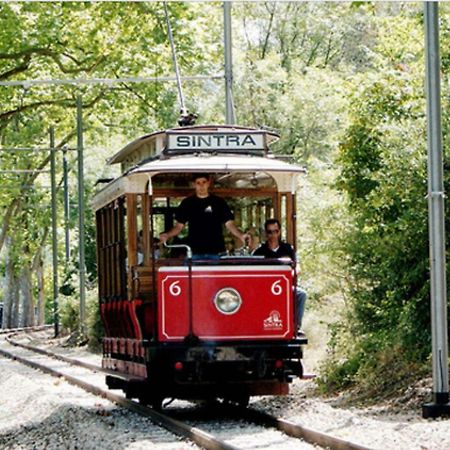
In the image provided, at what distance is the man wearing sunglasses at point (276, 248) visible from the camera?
17359mm

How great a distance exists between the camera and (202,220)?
1731 cm

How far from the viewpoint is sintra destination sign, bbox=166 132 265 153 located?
1762 cm

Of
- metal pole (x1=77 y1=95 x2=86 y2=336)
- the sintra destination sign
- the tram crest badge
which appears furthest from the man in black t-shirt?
metal pole (x1=77 y1=95 x2=86 y2=336)

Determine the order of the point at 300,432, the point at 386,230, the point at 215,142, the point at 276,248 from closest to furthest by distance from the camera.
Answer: the point at 300,432, the point at 276,248, the point at 215,142, the point at 386,230

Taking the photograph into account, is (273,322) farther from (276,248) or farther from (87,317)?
(87,317)

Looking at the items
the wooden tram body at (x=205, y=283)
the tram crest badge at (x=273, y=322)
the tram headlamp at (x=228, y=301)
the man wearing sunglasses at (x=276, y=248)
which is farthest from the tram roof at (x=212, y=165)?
the tram crest badge at (x=273, y=322)

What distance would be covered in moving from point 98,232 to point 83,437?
17.1ft

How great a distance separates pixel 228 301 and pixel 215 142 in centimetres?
210

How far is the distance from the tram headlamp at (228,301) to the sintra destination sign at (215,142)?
1.89 meters

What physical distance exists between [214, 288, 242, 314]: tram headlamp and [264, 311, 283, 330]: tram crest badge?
40cm

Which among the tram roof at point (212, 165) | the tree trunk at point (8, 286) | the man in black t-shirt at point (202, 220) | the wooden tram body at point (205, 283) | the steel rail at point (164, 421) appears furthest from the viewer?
the tree trunk at point (8, 286)

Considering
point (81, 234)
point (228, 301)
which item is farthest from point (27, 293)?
point (228, 301)

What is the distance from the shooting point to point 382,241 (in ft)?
62.5

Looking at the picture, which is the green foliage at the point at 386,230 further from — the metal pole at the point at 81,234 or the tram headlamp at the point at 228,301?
the metal pole at the point at 81,234
